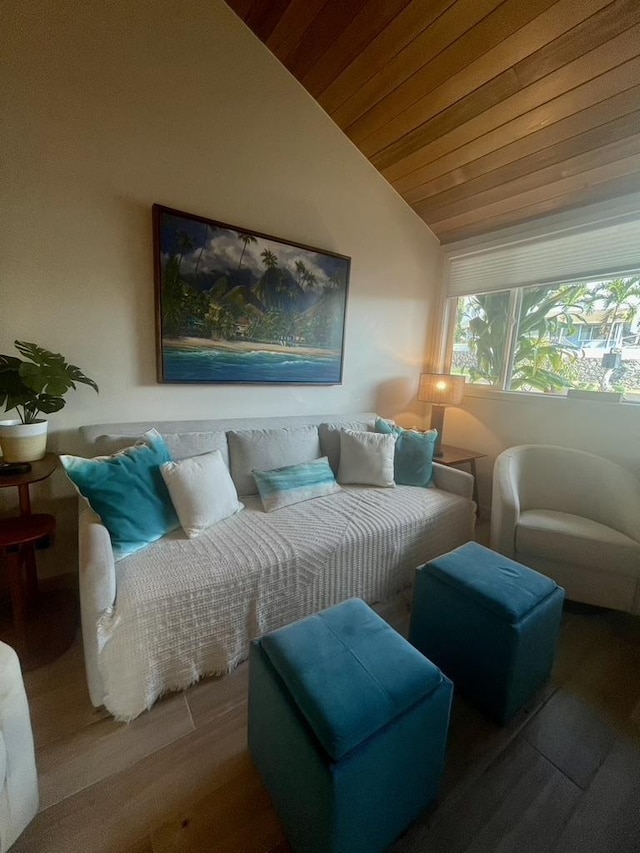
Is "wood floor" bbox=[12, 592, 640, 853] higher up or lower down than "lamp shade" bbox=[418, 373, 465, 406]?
lower down

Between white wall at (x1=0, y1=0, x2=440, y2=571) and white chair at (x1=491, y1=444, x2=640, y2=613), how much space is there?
1.68 meters

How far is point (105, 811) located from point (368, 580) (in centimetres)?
120

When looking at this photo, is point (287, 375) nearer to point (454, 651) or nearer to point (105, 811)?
point (454, 651)

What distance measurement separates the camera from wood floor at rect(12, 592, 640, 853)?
0.91m

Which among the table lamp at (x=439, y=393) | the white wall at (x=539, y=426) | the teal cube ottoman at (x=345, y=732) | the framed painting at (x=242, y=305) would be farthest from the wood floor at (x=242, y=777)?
the table lamp at (x=439, y=393)

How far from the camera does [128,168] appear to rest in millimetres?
1747

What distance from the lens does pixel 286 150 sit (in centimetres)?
216

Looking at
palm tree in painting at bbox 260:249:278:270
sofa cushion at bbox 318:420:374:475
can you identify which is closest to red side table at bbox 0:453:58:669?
sofa cushion at bbox 318:420:374:475

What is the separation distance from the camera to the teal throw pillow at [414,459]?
235 centimetres

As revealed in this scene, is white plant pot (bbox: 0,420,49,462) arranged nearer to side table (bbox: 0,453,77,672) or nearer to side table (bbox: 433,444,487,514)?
side table (bbox: 0,453,77,672)

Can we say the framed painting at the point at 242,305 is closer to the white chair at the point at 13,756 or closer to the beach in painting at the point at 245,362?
the beach in painting at the point at 245,362

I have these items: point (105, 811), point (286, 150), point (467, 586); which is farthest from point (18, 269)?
point (467, 586)

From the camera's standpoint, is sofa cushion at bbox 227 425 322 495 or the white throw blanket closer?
the white throw blanket

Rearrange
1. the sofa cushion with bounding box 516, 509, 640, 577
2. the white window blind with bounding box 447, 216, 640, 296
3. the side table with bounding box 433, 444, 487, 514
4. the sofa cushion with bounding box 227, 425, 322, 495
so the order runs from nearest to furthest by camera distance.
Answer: the sofa cushion with bounding box 516, 509, 640, 577 < the sofa cushion with bounding box 227, 425, 322, 495 < the white window blind with bounding box 447, 216, 640, 296 < the side table with bounding box 433, 444, 487, 514
